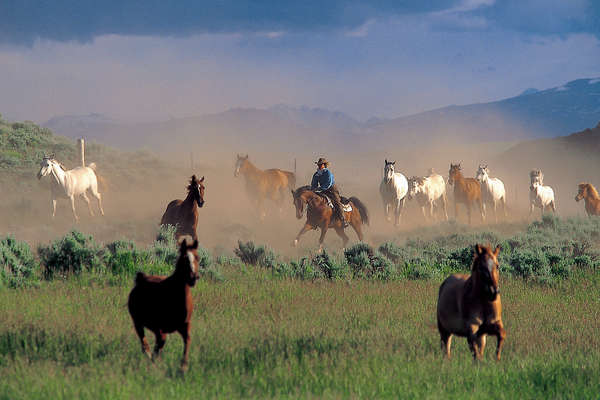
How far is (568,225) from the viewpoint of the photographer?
2577 cm

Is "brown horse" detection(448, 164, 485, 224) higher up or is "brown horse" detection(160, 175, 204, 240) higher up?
"brown horse" detection(448, 164, 485, 224)

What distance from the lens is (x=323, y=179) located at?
21.5m

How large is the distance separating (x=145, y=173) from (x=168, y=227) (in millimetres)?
33001

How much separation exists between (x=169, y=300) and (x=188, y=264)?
0.56 m

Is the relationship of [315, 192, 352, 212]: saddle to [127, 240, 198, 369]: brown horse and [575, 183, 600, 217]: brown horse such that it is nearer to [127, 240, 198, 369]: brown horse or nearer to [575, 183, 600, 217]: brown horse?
[575, 183, 600, 217]: brown horse

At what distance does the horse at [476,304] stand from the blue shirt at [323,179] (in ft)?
47.3

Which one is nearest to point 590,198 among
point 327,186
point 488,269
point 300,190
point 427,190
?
point 427,190

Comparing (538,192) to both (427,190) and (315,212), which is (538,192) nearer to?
(427,190)

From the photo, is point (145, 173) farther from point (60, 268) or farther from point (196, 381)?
point (196, 381)

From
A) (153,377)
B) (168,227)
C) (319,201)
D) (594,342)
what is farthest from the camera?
(319,201)

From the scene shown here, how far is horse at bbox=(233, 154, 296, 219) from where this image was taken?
3060 centimetres

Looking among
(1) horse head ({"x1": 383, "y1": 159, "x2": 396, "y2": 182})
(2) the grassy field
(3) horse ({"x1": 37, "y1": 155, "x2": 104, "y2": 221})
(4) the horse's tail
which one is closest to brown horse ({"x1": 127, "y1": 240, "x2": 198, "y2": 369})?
(2) the grassy field

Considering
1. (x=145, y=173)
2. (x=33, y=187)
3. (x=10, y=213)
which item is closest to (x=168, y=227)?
(x=10, y=213)

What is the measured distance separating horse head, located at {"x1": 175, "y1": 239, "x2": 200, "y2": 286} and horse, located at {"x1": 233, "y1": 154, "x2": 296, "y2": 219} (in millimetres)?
24419
